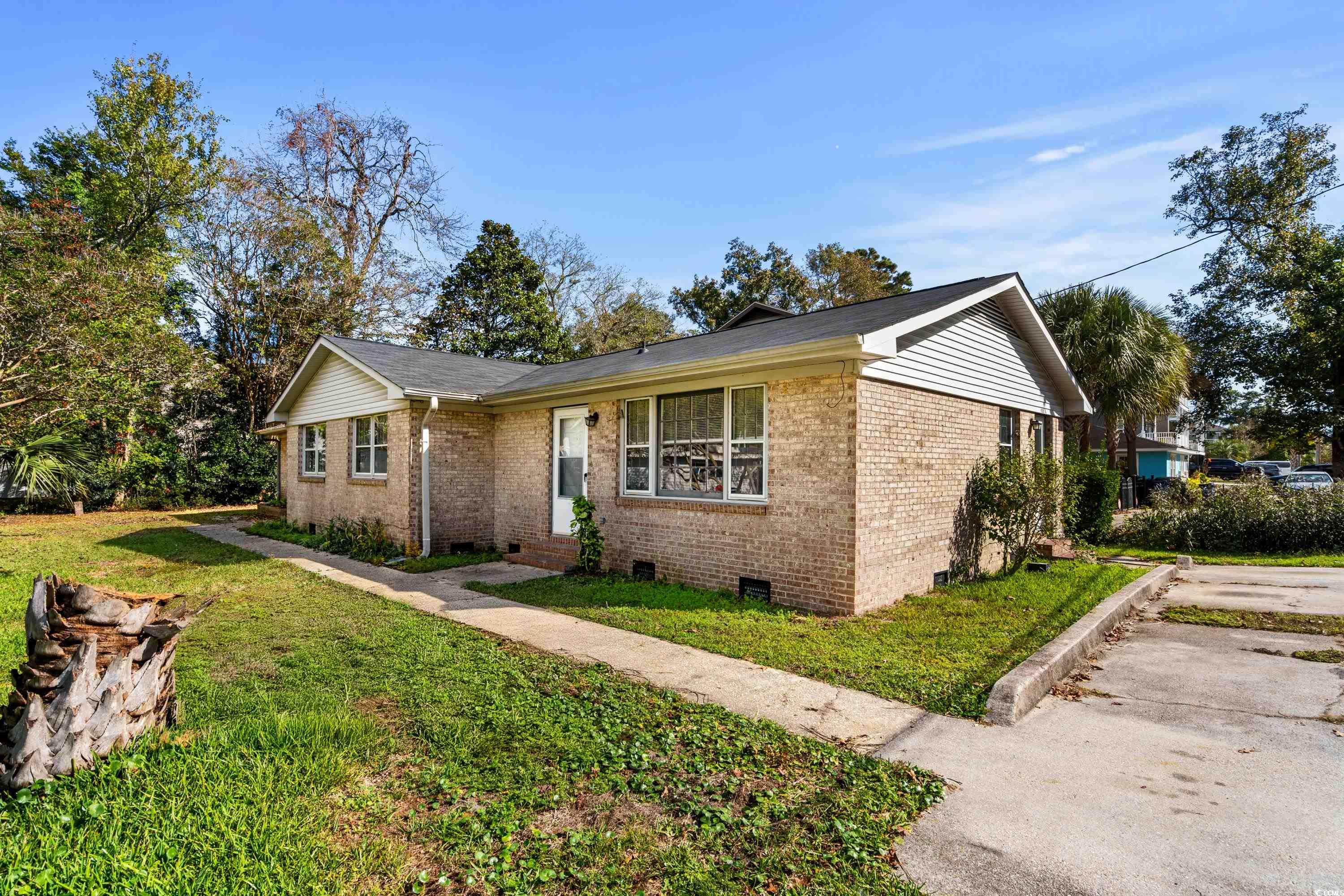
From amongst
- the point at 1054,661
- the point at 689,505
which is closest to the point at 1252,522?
the point at 1054,661

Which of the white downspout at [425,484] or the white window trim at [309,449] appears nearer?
the white downspout at [425,484]

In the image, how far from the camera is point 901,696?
4.68 meters

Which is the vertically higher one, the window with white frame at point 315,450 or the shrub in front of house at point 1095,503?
the window with white frame at point 315,450

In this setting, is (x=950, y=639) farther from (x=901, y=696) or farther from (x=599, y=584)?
(x=599, y=584)


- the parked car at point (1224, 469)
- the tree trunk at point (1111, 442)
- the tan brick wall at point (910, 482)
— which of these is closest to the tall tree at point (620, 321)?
the tree trunk at point (1111, 442)

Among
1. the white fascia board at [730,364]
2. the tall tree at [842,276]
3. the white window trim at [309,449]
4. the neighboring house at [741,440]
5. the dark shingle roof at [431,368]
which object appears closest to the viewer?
the white fascia board at [730,364]

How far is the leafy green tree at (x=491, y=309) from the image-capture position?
1164 inches

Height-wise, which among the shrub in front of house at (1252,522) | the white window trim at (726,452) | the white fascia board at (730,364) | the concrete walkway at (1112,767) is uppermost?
the white fascia board at (730,364)

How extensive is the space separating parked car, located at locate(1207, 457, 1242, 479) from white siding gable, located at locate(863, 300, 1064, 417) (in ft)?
106

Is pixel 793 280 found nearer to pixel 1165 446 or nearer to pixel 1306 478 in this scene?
pixel 1165 446

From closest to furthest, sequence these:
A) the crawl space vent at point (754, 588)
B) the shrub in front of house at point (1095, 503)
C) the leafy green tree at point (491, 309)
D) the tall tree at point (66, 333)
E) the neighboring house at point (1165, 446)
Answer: the crawl space vent at point (754, 588) → the tall tree at point (66, 333) → the shrub in front of house at point (1095, 503) → the neighboring house at point (1165, 446) → the leafy green tree at point (491, 309)

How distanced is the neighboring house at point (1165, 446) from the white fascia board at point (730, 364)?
21.5m

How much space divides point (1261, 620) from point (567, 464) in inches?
356

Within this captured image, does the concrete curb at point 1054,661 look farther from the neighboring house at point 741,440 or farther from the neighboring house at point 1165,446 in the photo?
the neighboring house at point 1165,446
